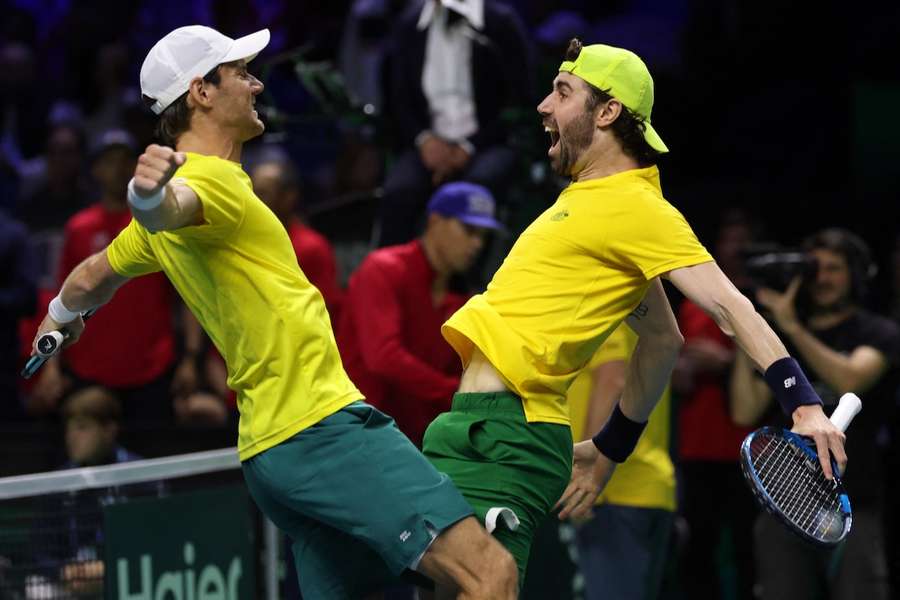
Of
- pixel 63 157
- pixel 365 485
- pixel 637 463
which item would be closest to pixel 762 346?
pixel 365 485

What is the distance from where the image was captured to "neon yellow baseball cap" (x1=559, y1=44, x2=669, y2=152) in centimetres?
481

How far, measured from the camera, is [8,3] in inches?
476

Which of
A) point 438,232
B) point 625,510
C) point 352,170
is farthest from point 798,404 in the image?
point 352,170

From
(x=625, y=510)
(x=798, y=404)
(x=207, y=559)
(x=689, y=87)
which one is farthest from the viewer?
(x=689, y=87)

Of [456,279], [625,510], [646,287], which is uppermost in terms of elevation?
[646,287]

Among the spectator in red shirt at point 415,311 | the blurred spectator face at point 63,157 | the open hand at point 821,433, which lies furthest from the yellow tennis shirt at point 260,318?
the blurred spectator face at point 63,157

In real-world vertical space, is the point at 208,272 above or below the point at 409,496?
above

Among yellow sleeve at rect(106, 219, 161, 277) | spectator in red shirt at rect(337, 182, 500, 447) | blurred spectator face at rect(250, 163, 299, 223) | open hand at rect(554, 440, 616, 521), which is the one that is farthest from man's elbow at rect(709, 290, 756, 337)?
blurred spectator face at rect(250, 163, 299, 223)

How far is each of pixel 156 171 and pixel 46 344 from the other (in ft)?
3.21

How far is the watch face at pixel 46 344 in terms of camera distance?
4.95 m

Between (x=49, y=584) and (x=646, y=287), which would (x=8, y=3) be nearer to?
(x=49, y=584)

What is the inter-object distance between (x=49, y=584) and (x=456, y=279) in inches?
98.0

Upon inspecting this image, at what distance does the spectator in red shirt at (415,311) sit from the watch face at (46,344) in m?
2.24

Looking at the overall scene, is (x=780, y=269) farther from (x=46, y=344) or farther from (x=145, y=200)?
(x=145, y=200)
